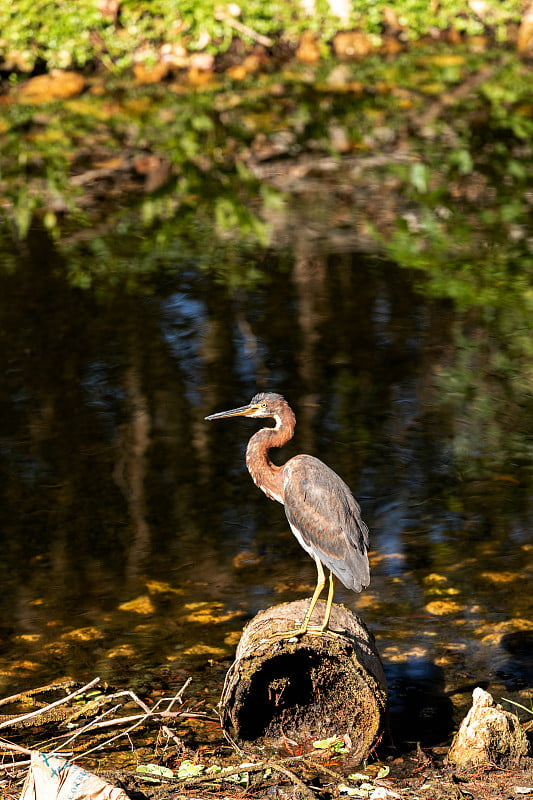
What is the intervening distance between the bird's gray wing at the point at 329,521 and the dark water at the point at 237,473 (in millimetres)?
859

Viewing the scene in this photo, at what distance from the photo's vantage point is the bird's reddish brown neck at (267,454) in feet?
16.5

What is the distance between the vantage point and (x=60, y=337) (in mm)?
9758

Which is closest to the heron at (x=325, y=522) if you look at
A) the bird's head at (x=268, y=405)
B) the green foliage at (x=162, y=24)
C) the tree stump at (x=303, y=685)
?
the tree stump at (x=303, y=685)

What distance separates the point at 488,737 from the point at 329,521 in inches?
45.7

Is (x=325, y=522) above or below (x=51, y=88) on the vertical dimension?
below

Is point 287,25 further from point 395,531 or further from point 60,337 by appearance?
point 395,531

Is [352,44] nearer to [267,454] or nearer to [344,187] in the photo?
[344,187]

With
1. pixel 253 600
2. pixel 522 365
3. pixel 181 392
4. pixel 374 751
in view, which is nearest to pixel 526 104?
pixel 522 365

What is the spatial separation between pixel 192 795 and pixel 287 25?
16472 mm

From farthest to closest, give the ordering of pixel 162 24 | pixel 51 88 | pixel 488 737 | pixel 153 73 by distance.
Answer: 1. pixel 162 24
2. pixel 153 73
3. pixel 51 88
4. pixel 488 737

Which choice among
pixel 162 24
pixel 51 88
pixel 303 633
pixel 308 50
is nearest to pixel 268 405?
pixel 303 633

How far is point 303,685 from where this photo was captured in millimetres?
4945

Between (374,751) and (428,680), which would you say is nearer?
(374,751)

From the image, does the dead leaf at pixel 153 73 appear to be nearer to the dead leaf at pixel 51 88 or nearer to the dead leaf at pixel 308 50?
the dead leaf at pixel 51 88
